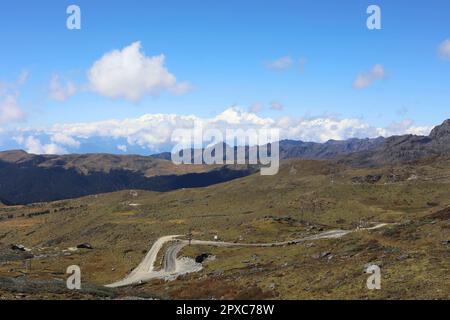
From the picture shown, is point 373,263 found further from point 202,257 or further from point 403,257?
point 202,257

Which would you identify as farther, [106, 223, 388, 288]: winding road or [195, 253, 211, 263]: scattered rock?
[195, 253, 211, 263]: scattered rock

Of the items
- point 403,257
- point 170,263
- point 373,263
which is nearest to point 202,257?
point 170,263

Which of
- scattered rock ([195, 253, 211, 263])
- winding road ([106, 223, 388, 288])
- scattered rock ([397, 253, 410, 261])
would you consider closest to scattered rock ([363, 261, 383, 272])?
scattered rock ([397, 253, 410, 261])

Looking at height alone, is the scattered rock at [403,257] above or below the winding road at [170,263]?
above

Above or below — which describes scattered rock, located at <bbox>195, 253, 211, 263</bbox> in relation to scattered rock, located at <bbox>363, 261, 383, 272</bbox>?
below

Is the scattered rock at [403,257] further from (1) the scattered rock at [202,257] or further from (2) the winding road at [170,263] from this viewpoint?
(1) the scattered rock at [202,257]

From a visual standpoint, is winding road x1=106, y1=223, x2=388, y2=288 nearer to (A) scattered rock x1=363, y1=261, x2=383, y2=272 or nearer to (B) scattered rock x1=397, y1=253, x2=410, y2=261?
(A) scattered rock x1=363, y1=261, x2=383, y2=272

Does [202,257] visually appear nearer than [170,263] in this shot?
No

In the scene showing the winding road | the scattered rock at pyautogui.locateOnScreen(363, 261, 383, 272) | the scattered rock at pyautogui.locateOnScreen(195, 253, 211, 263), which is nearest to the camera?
the scattered rock at pyautogui.locateOnScreen(363, 261, 383, 272)

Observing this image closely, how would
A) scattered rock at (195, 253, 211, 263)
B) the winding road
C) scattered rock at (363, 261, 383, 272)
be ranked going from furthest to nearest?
scattered rock at (195, 253, 211, 263) < the winding road < scattered rock at (363, 261, 383, 272)

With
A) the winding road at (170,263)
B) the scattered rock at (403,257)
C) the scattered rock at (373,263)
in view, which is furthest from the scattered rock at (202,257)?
the scattered rock at (403,257)
